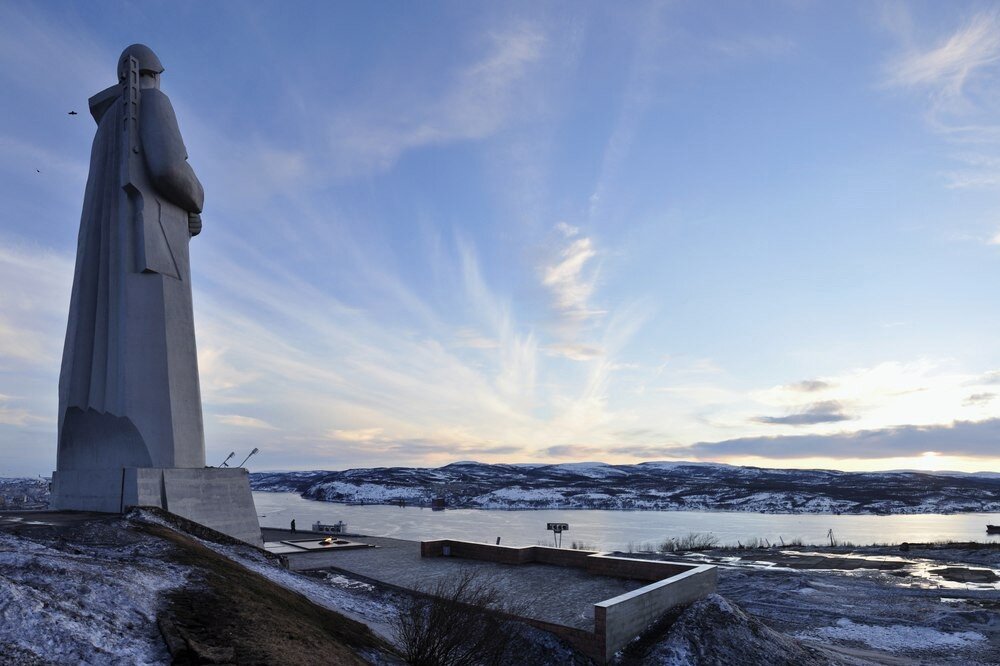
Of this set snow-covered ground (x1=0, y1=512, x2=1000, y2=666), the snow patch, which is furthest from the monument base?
the snow patch

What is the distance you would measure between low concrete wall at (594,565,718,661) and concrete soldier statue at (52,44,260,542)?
1188cm

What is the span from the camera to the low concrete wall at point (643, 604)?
13.4 meters

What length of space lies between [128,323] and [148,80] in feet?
28.3

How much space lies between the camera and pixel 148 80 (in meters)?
22.3

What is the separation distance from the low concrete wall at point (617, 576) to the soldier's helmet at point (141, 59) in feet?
61.2

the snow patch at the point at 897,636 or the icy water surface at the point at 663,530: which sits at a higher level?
the snow patch at the point at 897,636

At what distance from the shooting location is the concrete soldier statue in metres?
19.2

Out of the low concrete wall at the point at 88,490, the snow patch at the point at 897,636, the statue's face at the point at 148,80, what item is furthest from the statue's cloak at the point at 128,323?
the snow patch at the point at 897,636

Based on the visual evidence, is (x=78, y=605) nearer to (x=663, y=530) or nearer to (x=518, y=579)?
(x=518, y=579)

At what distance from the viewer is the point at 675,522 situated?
8112 centimetres

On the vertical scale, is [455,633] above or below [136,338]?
below

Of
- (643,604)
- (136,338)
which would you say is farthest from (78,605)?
(136,338)

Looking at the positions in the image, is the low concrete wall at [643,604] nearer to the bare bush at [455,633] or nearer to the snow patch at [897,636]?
the bare bush at [455,633]

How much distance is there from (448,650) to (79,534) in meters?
8.37
